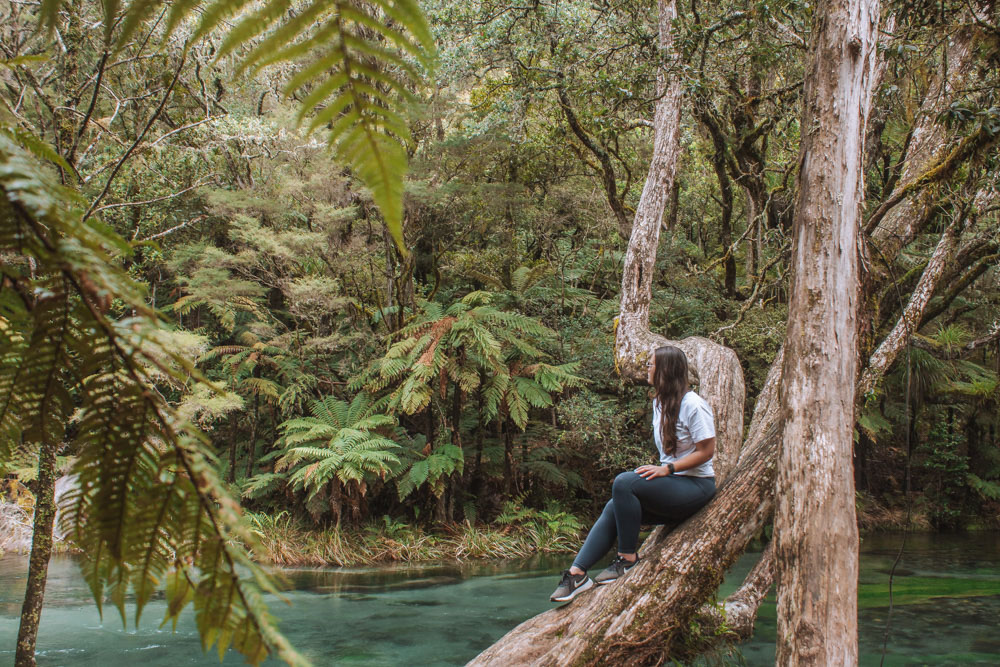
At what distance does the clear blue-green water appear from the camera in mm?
4555

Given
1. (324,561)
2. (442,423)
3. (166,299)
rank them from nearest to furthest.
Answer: (324,561)
(442,423)
(166,299)

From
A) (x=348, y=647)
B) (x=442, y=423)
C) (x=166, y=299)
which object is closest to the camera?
(x=348, y=647)

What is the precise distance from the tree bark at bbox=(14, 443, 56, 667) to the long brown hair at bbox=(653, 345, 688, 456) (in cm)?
295

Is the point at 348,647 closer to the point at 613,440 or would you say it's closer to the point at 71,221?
the point at 613,440

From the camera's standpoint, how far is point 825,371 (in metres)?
2.50

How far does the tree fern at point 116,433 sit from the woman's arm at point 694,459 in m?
2.87

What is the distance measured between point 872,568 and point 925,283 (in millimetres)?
3796

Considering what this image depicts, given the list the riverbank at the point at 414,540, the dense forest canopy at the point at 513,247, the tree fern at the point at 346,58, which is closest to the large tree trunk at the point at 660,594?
the dense forest canopy at the point at 513,247

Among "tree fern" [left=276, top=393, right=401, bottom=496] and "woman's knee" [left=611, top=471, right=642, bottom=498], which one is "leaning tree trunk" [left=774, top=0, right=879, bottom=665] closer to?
"woman's knee" [left=611, top=471, right=642, bottom=498]

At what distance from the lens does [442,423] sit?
8766 millimetres

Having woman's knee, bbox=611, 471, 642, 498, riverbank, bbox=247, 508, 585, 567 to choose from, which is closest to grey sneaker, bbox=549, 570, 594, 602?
woman's knee, bbox=611, 471, 642, 498

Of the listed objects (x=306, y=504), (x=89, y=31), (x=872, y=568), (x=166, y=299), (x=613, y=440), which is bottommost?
(x=872, y=568)

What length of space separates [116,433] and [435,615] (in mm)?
5853

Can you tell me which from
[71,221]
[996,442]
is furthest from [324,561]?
[996,442]
